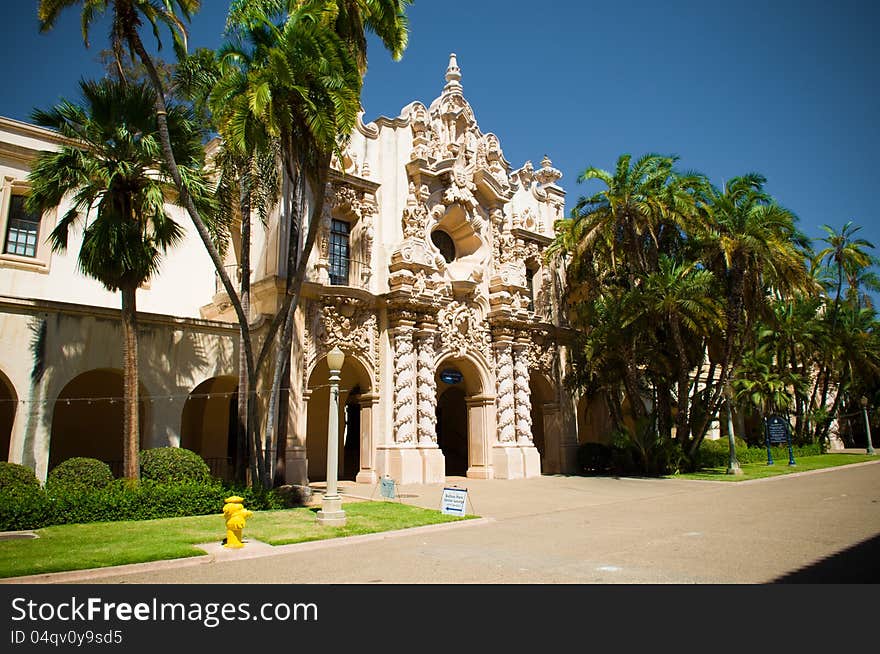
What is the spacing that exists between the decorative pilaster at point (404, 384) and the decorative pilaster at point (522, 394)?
6082 mm

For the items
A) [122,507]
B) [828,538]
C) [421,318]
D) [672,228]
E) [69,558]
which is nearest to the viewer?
[69,558]

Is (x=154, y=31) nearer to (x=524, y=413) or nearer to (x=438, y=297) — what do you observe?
(x=438, y=297)

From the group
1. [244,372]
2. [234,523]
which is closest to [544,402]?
[244,372]

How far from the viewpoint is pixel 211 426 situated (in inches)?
919

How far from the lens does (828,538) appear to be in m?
10.7

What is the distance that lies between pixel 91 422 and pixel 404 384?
11.7 m

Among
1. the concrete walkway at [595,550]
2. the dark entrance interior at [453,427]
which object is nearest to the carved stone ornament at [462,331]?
the dark entrance interior at [453,427]

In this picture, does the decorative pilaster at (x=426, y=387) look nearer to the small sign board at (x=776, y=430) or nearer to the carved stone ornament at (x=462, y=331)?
the carved stone ornament at (x=462, y=331)

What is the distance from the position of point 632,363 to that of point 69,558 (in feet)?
74.4

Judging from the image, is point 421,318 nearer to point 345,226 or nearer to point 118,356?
point 345,226

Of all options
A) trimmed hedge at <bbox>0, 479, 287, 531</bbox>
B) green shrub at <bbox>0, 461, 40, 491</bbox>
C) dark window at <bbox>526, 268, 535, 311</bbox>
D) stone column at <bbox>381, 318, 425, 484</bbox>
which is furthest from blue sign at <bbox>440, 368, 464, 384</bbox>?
green shrub at <bbox>0, 461, 40, 491</bbox>

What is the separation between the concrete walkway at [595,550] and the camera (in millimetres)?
8320

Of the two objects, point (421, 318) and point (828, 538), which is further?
point (421, 318)
